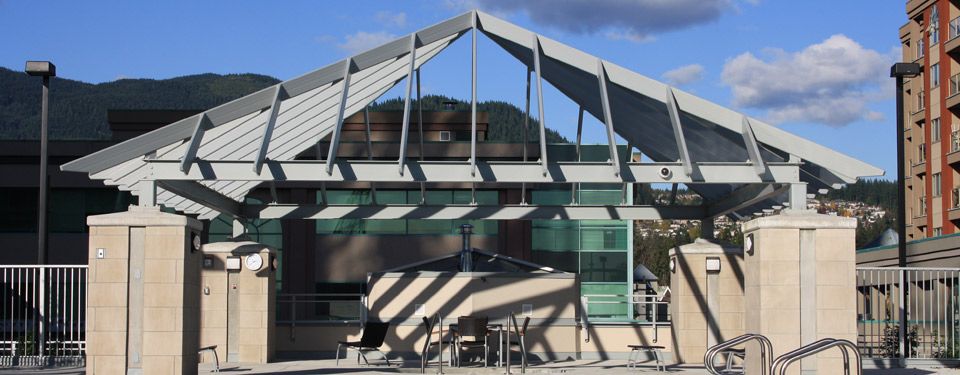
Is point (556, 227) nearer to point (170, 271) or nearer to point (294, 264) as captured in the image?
point (294, 264)

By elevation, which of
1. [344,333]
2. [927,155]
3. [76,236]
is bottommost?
[344,333]

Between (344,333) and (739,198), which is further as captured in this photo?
(344,333)

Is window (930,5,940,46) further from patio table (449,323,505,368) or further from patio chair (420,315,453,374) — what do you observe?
patio chair (420,315,453,374)

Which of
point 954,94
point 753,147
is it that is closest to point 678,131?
point 753,147

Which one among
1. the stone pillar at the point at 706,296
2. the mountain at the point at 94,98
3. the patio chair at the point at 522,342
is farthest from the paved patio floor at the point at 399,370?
the mountain at the point at 94,98

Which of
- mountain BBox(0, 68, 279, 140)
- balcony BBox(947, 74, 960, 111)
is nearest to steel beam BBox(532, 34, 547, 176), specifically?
balcony BBox(947, 74, 960, 111)

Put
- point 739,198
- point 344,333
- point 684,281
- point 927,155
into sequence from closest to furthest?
point 739,198, point 684,281, point 344,333, point 927,155

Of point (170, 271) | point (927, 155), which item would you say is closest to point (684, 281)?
point (170, 271)

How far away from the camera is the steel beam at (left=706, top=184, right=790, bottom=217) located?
15758 mm

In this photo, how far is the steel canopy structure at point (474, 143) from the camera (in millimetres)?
14617

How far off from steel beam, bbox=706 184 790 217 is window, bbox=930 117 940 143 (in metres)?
34.4

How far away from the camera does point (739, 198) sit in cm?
1795

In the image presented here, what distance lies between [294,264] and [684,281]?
15.3 m

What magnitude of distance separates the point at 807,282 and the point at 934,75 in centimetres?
3994
